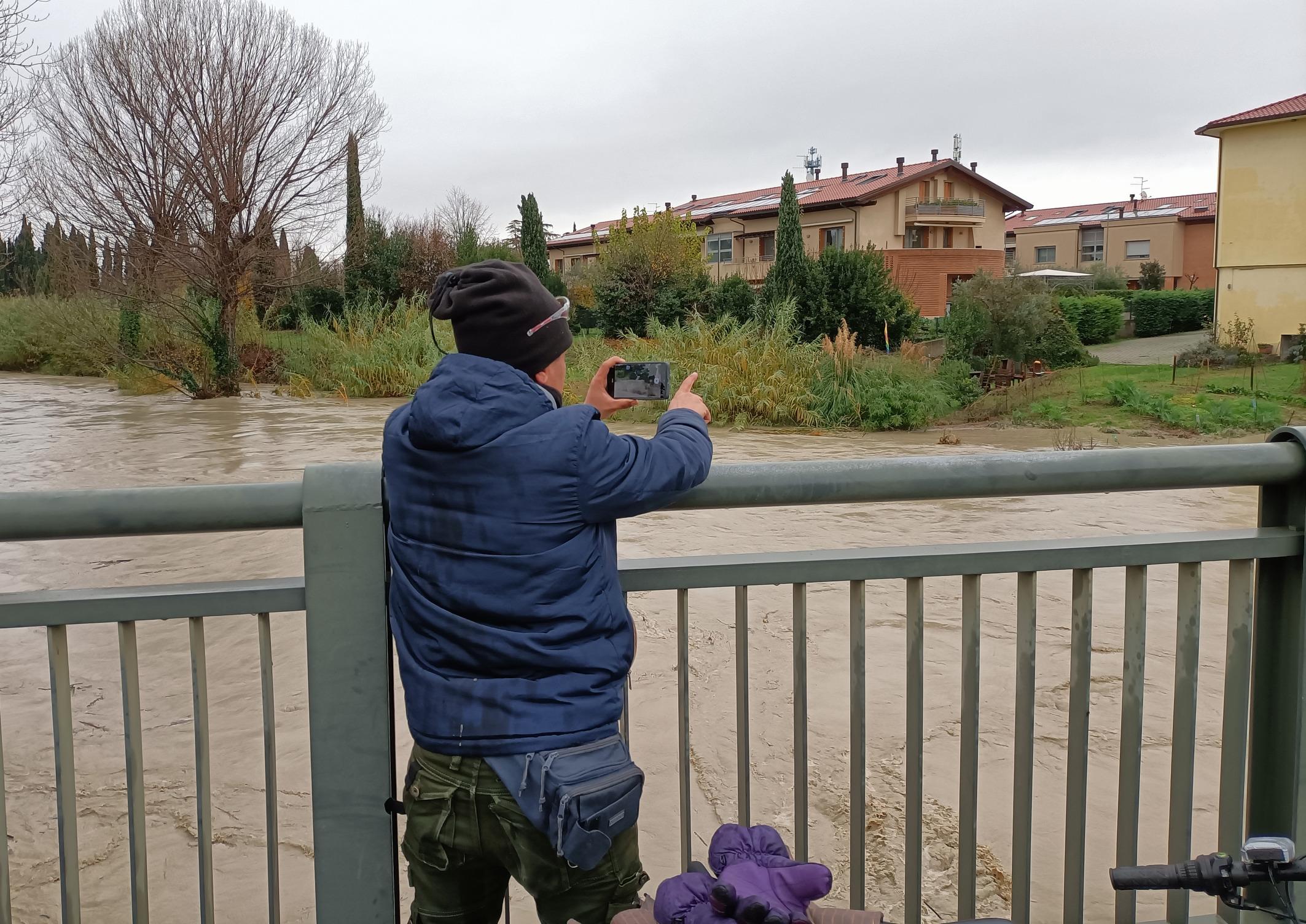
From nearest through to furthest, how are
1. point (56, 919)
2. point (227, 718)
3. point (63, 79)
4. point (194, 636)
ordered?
point (194, 636), point (56, 919), point (227, 718), point (63, 79)

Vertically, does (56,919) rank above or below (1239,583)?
below

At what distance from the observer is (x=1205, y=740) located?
5.96 meters

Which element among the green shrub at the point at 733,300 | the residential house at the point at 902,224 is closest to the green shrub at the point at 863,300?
the green shrub at the point at 733,300

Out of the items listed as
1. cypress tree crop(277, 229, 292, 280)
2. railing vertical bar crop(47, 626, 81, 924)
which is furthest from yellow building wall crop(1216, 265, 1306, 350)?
railing vertical bar crop(47, 626, 81, 924)

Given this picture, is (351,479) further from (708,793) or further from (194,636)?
(708,793)

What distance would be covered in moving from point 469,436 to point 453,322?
0.26 meters

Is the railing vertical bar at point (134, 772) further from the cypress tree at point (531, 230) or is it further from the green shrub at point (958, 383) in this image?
the cypress tree at point (531, 230)

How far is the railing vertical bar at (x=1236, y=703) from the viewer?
6.73 ft

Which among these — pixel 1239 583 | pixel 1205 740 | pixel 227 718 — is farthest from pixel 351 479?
pixel 1205 740

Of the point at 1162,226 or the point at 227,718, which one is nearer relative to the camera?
the point at 227,718

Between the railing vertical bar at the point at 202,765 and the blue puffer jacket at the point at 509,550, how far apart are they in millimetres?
368

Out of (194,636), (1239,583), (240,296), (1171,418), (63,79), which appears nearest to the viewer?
(194,636)

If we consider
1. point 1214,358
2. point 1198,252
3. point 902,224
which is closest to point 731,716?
point 1214,358

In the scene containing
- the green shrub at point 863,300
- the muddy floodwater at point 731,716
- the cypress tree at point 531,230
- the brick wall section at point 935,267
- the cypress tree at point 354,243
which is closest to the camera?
the muddy floodwater at point 731,716
